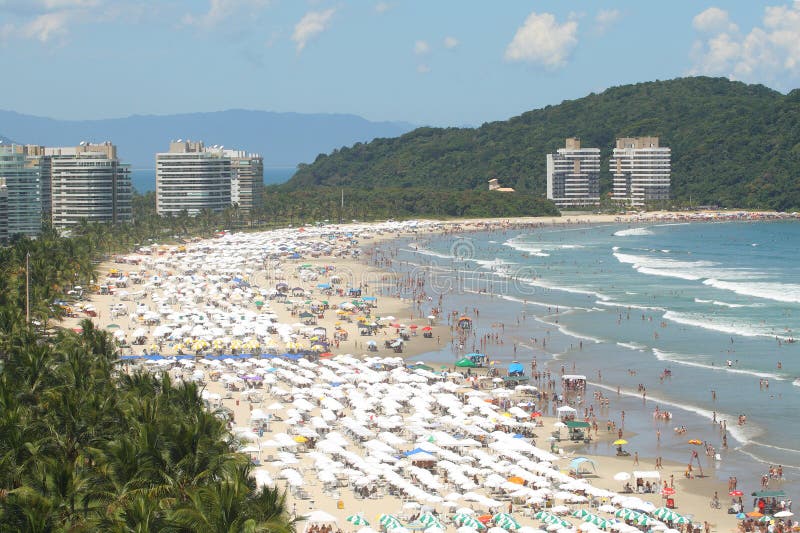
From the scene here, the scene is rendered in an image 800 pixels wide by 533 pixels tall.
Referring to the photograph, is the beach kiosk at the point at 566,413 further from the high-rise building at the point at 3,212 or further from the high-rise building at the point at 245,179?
the high-rise building at the point at 245,179

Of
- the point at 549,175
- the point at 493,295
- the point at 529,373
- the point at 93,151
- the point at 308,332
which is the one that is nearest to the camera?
the point at 529,373

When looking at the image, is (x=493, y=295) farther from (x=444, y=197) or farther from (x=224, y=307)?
(x=444, y=197)

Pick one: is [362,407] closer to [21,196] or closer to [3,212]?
[3,212]

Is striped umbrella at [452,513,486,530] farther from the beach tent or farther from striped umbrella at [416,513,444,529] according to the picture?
the beach tent

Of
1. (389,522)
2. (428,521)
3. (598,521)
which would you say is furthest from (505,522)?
(389,522)

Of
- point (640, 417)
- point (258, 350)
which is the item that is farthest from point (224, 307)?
point (640, 417)
